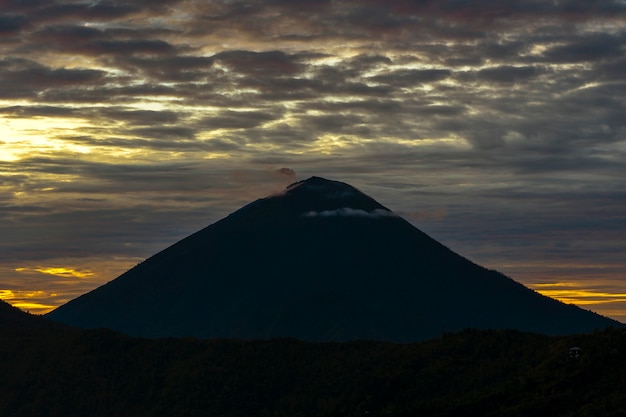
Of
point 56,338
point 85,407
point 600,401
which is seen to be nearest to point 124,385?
point 85,407

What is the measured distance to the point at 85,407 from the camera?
370 feet

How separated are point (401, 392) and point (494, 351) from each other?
405 inches

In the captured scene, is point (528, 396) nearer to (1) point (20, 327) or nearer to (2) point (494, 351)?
(2) point (494, 351)

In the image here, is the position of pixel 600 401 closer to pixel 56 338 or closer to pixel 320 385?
pixel 320 385

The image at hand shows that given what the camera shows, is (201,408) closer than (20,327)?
Yes

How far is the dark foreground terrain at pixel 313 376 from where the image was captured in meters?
73.9

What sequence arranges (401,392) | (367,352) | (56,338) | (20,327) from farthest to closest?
(20,327), (56,338), (367,352), (401,392)

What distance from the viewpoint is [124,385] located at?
115 metres

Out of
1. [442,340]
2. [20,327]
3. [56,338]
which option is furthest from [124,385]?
[20,327]

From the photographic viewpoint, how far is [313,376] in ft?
343

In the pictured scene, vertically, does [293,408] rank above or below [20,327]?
below

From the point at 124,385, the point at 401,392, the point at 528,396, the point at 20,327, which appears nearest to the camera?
the point at 528,396

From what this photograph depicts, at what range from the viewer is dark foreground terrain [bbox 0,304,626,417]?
73875 millimetres

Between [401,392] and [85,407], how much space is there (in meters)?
40.2
